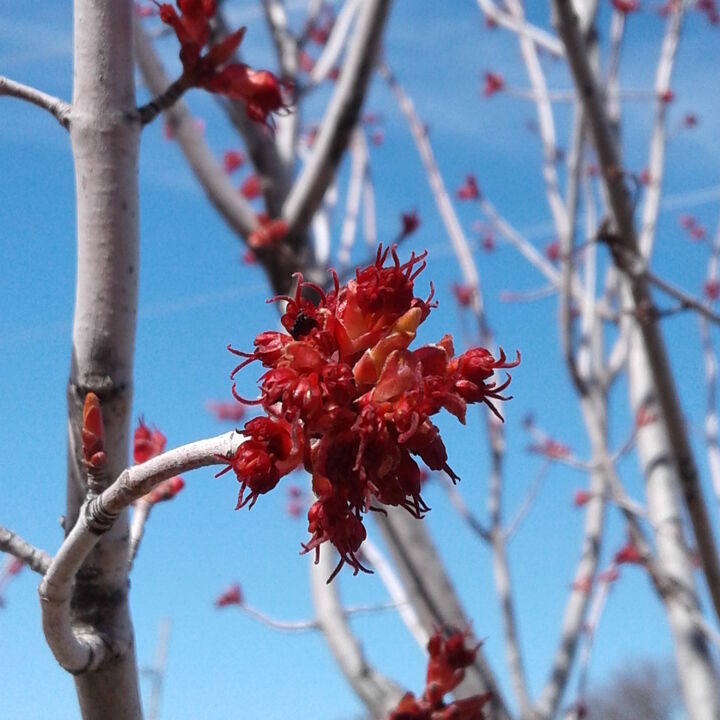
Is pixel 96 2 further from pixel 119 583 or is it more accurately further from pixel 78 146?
pixel 119 583

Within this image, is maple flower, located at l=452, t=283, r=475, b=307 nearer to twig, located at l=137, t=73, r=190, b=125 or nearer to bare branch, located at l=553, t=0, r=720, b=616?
bare branch, located at l=553, t=0, r=720, b=616

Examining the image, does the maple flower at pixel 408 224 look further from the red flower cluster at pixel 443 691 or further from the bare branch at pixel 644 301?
the red flower cluster at pixel 443 691

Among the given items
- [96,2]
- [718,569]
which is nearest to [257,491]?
[96,2]

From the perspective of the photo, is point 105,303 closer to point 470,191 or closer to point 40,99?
point 40,99

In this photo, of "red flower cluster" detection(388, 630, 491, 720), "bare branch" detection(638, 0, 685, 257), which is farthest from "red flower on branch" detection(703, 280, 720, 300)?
"red flower cluster" detection(388, 630, 491, 720)

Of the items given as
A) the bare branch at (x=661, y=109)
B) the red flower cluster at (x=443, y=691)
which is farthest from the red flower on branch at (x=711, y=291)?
the red flower cluster at (x=443, y=691)
